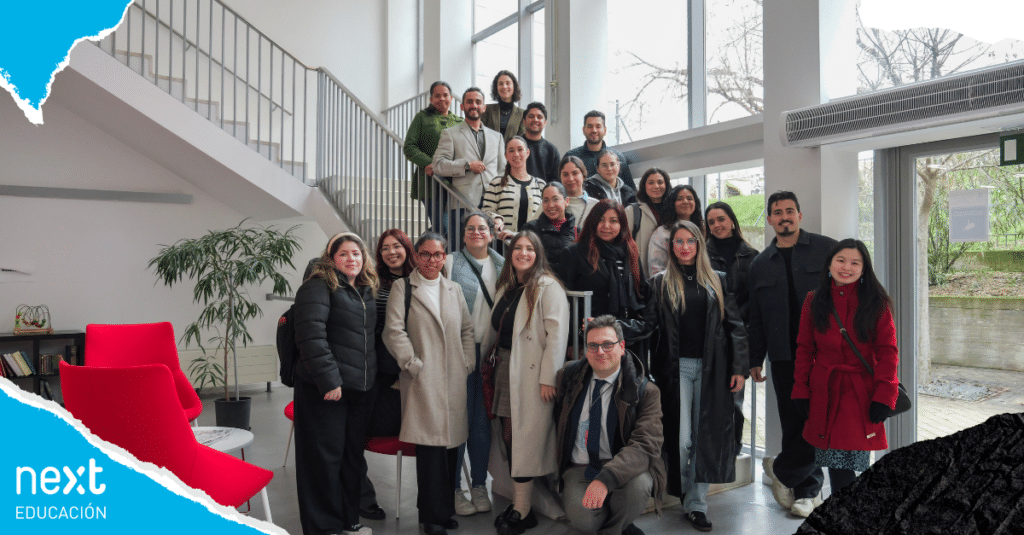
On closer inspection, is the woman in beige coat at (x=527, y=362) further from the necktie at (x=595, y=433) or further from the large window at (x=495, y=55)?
the large window at (x=495, y=55)

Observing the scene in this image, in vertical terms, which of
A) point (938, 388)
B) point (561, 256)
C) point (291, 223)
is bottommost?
point (938, 388)

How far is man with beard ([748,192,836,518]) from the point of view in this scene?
10.7 feet

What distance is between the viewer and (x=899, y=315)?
12.2 ft

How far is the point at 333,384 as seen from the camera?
9.08ft

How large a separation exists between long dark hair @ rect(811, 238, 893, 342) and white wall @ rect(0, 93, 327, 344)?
227 inches

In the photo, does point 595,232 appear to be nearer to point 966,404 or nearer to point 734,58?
point 966,404

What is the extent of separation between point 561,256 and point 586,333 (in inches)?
23.0

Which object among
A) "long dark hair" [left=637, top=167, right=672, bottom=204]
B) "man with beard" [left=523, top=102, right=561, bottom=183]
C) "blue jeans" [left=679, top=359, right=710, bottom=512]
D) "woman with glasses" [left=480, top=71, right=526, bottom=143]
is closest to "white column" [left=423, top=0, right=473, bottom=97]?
"woman with glasses" [left=480, top=71, right=526, bottom=143]

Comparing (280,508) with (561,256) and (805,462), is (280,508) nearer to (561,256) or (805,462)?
(561,256)

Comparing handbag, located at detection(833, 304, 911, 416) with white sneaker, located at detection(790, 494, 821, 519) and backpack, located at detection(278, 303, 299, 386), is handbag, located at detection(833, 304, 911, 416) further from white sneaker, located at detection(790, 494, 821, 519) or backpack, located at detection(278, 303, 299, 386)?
backpack, located at detection(278, 303, 299, 386)

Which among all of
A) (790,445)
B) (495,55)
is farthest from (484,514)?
(495,55)

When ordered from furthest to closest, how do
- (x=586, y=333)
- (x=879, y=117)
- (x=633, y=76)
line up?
(x=633, y=76), (x=879, y=117), (x=586, y=333)

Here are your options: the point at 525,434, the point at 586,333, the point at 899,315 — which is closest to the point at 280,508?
the point at 525,434

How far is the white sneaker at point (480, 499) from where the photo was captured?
3.35 meters
